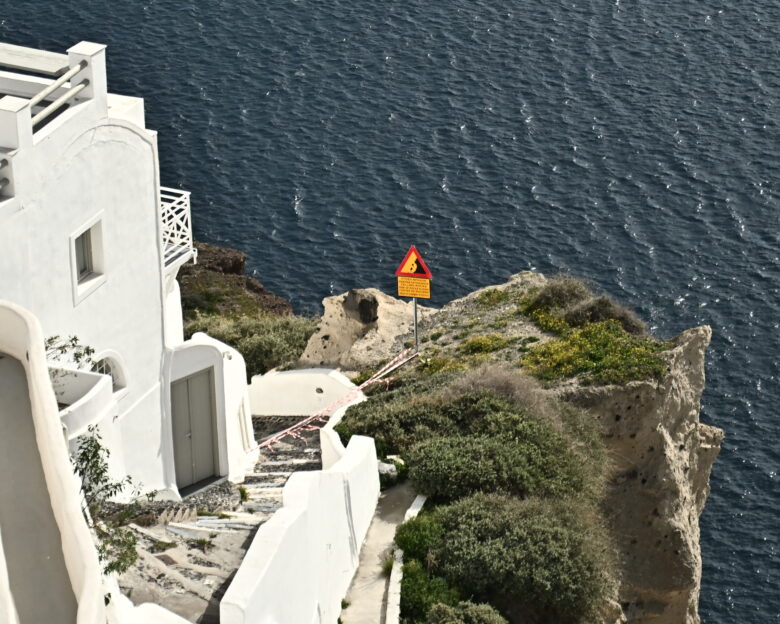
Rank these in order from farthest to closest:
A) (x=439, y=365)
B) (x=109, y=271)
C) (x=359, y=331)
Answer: (x=359, y=331) → (x=439, y=365) → (x=109, y=271)

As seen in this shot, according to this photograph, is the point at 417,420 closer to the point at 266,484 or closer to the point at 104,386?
the point at 266,484

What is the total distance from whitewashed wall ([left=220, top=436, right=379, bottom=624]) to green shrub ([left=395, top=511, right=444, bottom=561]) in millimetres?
884

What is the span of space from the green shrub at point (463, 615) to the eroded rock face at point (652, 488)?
9391mm

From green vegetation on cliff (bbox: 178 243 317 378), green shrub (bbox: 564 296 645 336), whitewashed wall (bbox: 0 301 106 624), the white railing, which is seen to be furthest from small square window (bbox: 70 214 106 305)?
green vegetation on cliff (bbox: 178 243 317 378)

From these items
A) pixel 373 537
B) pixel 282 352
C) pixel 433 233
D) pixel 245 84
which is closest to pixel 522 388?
pixel 373 537

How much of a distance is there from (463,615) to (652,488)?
11.3 meters

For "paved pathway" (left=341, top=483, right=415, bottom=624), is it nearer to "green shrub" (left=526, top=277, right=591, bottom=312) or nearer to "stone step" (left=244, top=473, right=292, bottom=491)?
"stone step" (left=244, top=473, right=292, bottom=491)

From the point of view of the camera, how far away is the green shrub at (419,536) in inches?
1158

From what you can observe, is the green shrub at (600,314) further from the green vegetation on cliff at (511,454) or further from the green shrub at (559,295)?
the green shrub at (559,295)

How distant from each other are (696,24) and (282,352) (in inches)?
1728

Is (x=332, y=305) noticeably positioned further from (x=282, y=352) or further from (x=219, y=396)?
(x=219, y=396)

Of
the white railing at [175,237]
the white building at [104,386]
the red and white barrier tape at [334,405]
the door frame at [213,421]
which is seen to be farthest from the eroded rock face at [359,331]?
the white railing at [175,237]

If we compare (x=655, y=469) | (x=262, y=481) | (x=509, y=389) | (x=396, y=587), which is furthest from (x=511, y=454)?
(x=655, y=469)

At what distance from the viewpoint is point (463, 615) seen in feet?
90.4
